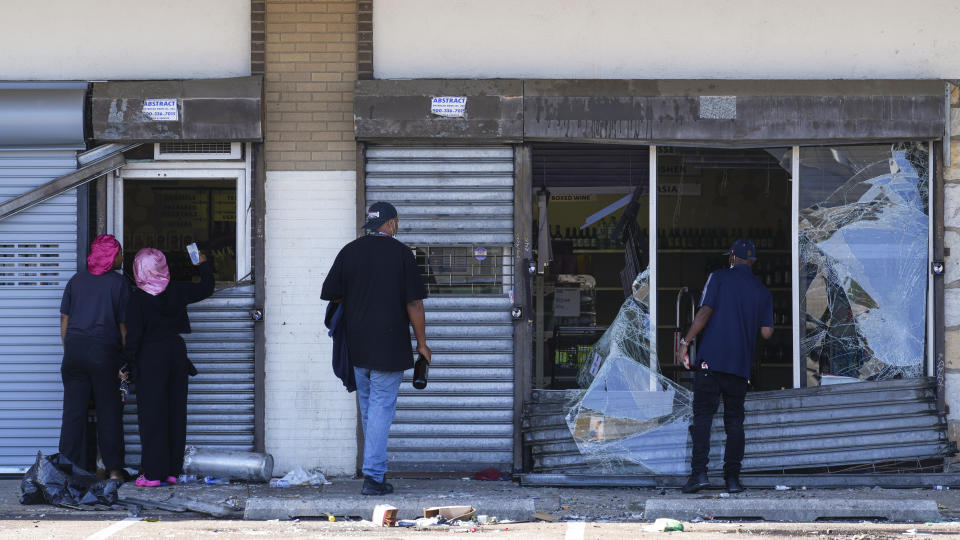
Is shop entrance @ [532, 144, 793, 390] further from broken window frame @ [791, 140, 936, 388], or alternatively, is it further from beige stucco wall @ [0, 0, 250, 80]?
beige stucco wall @ [0, 0, 250, 80]

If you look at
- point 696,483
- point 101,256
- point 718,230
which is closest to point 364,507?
point 696,483

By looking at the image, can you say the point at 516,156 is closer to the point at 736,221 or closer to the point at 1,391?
the point at 736,221

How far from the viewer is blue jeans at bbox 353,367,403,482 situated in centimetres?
809

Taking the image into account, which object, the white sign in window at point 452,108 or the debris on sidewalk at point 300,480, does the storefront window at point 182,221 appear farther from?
the white sign in window at point 452,108

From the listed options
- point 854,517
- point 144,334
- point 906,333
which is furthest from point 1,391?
point 906,333

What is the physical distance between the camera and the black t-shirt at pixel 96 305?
8.77 metres

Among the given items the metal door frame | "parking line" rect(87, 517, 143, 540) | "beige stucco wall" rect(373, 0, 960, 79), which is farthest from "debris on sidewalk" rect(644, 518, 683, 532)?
the metal door frame

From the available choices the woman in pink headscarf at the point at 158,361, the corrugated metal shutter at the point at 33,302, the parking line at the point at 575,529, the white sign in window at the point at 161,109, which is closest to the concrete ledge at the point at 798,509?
the parking line at the point at 575,529

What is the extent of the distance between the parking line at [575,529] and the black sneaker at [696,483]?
115 cm

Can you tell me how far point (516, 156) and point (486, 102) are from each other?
49 cm

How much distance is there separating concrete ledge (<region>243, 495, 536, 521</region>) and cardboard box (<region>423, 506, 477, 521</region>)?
0.09 meters

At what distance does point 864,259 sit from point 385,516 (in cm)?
440

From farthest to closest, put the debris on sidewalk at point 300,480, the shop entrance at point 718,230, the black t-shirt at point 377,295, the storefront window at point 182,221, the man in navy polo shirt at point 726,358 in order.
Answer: the storefront window at point 182,221, the shop entrance at point 718,230, the debris on sidewalk at point 300,480, the man in navy polo shirt at point 726,358, the black t-shirt at point 377,295

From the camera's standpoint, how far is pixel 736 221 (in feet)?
36.3
